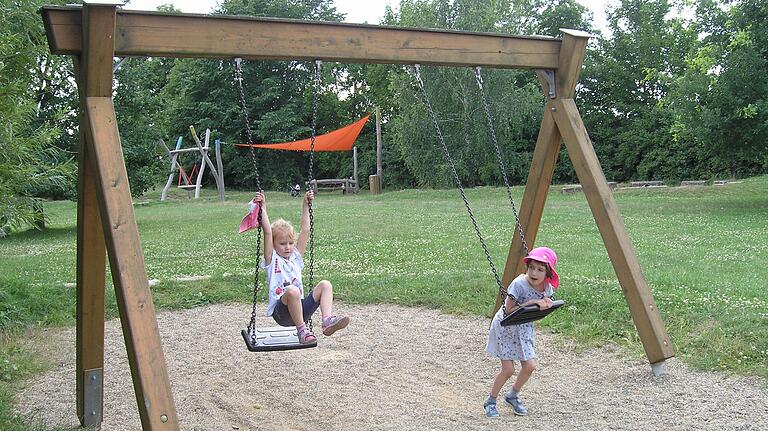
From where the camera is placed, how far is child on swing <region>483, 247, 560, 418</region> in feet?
15.3

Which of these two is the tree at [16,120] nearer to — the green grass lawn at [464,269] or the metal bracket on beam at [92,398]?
the green grass lawn at [464,269]

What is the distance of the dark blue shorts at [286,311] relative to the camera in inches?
197

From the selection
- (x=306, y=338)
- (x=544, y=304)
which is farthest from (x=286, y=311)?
(x=544, y=304)

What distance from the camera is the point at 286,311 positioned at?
198 inches

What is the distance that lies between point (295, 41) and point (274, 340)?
1.97m

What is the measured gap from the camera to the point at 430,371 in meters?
5.78

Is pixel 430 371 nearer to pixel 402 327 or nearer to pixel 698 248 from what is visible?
pixel 402 327

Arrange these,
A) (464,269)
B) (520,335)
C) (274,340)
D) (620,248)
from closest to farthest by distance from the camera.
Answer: (520,335) < (274,340) < (620,248) < (464,269)

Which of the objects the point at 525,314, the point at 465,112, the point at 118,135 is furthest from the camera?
the point at 465,112

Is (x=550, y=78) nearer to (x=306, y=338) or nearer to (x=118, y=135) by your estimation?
(x=306, y=338)

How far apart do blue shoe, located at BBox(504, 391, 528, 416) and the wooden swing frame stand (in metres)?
1.15

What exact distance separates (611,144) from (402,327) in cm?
2974

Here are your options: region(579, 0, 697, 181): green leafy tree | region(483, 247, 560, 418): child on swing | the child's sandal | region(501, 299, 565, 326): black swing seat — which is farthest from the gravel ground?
region(579, 0, 697, 181): green leafy tree

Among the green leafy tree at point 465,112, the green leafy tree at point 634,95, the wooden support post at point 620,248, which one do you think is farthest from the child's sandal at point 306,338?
the green leafy tree at point 634,95
